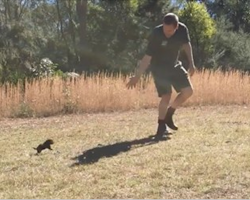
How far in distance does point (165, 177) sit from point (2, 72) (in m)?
10.1

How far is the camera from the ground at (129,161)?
4055mm

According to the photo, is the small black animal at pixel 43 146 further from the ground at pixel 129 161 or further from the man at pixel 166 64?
the man at pixel 166 64

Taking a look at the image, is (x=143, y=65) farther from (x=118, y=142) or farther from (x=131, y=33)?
(x=131, y=33)

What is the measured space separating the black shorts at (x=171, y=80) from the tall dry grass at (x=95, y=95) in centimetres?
398

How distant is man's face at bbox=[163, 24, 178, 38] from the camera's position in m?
6.16

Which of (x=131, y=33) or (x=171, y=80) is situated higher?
(x=131, y=33)

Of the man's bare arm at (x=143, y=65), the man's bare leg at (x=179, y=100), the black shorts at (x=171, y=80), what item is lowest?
the man's bare leg at (x=179, y=100)

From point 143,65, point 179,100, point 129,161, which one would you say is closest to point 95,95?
point 179,100

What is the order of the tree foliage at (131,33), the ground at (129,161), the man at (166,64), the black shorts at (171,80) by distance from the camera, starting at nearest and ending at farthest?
the ground at (129,161), the man at (166,64), the black shorts at (171,80), the tree foliage at (131,33)

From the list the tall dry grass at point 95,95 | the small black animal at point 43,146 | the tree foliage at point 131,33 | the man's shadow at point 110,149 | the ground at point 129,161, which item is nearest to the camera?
the ground at point 129,161

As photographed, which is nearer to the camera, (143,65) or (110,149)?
(110,149)

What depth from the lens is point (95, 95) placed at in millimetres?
10461

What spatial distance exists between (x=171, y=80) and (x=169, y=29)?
70cm

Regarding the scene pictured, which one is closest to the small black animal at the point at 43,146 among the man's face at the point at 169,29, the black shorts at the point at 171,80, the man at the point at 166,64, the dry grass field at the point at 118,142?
the dry grass field at the point at 118,142
